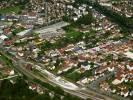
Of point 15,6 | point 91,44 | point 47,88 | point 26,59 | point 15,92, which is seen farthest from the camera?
point 15,6

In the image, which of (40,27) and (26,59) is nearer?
(26,59)

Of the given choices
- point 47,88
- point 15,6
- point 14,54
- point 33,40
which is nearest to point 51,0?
point 15,6

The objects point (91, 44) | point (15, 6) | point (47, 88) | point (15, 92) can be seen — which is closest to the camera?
point (15, 92)

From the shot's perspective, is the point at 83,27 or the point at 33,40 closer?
the point at 33,40

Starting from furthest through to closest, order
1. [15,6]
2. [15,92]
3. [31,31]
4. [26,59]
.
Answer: [15,6] < [31,31] < [26,59] < [15,92]

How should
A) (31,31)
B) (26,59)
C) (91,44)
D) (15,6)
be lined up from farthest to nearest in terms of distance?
(15,6) < (31,31) < (91,44) < (26,59)

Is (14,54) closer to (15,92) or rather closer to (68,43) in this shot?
(68,43)

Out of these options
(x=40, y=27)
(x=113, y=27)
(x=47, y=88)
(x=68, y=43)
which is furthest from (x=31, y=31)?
(x=47, y=88)

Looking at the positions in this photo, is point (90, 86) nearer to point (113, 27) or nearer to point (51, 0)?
point (113, 27)
